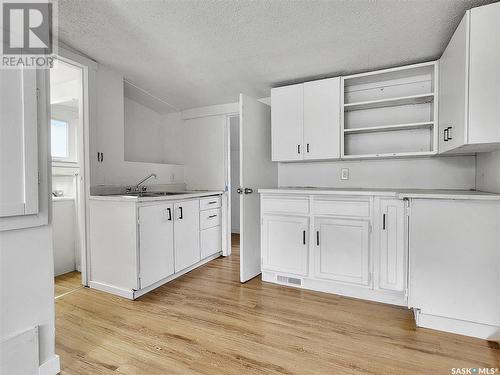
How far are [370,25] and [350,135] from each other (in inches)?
44.0

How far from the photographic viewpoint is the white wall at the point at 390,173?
2439 millimetres

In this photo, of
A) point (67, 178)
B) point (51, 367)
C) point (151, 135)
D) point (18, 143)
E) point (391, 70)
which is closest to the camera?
point (18, 143)

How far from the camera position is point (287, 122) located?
9.36 ft

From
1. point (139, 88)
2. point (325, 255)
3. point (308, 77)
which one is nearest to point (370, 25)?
point (308, 77)

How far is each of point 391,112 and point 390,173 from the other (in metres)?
0.63

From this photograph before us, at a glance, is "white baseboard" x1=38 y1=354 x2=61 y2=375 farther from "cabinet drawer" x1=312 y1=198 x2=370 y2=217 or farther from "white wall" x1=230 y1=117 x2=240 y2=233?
"white wall" x1=230 y1=117 x2=240 y2=233

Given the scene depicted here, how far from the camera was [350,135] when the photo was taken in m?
2.88

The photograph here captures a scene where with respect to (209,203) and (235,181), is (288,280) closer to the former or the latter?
(209,203)

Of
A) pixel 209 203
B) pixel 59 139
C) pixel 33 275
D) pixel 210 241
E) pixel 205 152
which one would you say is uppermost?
pixel 59 139

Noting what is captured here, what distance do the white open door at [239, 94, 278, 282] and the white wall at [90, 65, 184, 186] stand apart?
54.8 inches

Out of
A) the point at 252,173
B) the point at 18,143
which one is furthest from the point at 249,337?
the point at 18,143

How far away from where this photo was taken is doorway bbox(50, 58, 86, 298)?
2637mm

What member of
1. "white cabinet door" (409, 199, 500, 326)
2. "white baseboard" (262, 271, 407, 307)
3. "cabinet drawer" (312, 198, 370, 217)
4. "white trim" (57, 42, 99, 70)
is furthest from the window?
"white cabinet door" (409, 199, 500, 326)

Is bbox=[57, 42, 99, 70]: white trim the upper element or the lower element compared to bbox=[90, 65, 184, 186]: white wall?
upper
